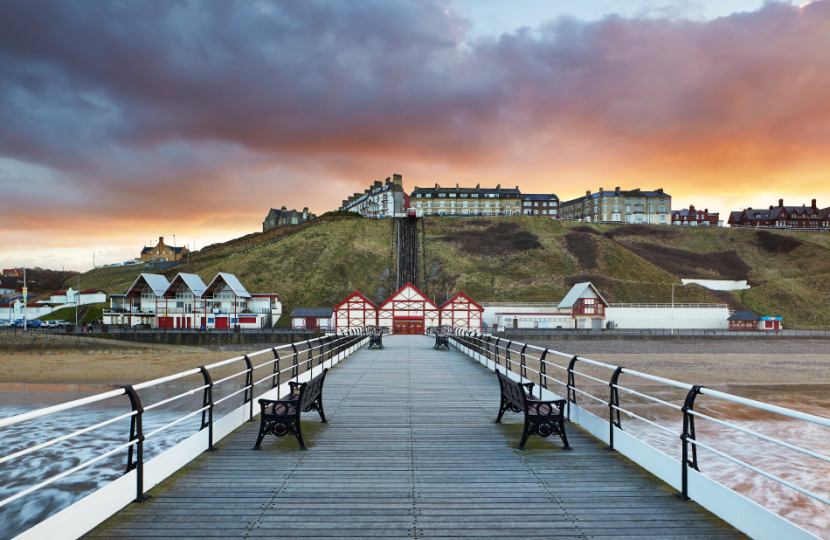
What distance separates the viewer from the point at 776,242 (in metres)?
103

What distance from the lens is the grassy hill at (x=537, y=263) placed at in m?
74.4

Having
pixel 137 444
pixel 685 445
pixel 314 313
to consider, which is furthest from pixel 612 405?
pixel 314 313

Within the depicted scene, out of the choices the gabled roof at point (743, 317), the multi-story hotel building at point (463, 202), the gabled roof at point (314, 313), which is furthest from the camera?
the multi-story hotel building at point (463, 202)

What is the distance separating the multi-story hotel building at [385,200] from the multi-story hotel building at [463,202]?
4.70m

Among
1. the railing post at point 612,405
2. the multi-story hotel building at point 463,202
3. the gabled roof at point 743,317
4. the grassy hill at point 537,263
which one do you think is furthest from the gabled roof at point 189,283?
the multi-story hotel building at point 463,202

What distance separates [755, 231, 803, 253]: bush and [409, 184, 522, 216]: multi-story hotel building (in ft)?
183

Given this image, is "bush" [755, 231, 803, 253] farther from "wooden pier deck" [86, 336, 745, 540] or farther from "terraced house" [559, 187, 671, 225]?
"wooden pier deck" [86, 336, 745, 540]

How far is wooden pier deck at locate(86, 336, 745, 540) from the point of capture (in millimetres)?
4449

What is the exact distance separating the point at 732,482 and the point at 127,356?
45385 mm

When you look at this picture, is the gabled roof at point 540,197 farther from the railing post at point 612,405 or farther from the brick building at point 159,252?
the railing post at point 612,405

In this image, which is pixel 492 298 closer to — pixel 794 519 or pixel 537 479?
pixel 794 519

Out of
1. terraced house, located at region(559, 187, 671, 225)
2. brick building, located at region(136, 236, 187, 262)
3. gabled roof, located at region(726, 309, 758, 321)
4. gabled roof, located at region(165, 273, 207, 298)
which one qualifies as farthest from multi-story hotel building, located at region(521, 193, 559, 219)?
brick building, located at region(136, 236, 187, 262)

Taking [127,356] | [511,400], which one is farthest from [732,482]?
[127,356]

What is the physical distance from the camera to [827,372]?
103 ft
